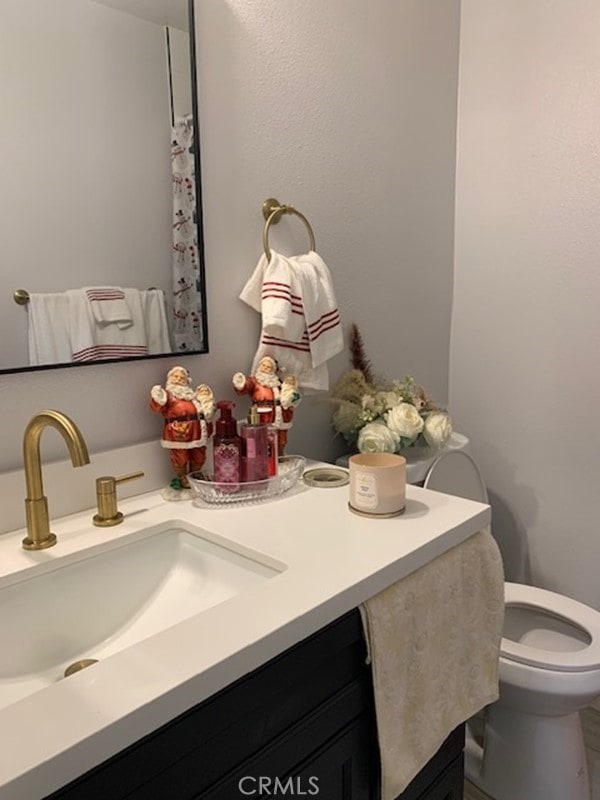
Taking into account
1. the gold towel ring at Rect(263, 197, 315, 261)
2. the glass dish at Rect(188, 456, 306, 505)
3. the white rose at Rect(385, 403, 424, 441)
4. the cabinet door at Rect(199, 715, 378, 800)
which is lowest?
the cabinet door at Rect(199, 715, 378, 800)

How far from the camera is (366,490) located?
39.4 inches

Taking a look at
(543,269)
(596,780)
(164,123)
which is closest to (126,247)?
(164,123)

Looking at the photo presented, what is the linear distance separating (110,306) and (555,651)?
4.51 feet

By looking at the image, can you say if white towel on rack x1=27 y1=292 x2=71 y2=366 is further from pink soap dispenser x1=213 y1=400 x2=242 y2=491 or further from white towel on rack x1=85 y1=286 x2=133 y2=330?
pink soap dispenser x1=213 y1=400 x2=242 y2=491

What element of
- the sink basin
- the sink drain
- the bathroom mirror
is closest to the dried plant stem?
the bathroom mirror

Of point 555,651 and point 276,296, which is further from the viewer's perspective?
point 555,651

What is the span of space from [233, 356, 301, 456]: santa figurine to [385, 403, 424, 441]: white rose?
258 mm

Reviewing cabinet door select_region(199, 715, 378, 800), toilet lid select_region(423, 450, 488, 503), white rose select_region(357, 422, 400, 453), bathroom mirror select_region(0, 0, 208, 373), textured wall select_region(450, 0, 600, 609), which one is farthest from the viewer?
textured wall select_region(450, 0, 600, 609)

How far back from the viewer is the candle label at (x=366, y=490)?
99 cm

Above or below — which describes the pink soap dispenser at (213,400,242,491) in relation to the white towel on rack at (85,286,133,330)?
below

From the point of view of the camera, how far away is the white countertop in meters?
0.53

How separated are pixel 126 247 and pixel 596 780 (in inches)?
66.5

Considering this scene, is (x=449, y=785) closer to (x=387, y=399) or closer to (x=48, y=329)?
(x=387, y=399)

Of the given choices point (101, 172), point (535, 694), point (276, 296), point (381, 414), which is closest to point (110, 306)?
point (101, 172)
